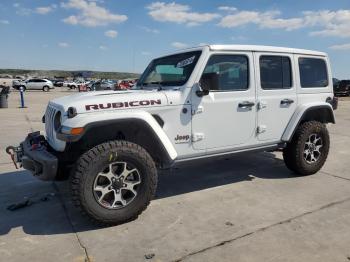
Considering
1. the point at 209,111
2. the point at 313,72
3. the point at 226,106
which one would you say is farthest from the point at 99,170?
the point at 313,72

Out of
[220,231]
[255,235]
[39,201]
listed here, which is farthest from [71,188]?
[255,235]

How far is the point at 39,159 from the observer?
144 inches

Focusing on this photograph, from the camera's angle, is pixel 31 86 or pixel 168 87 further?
pixel 31 86

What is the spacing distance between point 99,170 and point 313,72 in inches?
144

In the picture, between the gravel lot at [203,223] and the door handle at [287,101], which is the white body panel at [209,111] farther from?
the gravel lot at [203,223]

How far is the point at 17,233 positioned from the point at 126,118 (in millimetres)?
1587

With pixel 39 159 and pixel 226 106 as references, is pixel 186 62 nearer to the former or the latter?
pixel 226 106

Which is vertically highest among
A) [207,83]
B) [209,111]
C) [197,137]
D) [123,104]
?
[207,83]

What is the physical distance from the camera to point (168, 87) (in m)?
4.41

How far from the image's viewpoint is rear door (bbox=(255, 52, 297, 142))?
15.8ft

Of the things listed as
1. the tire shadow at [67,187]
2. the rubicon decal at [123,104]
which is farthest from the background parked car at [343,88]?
the rubicon decal at [123,104]

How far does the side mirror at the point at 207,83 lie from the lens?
162 inches

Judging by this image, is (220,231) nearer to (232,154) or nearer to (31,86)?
(232,154)

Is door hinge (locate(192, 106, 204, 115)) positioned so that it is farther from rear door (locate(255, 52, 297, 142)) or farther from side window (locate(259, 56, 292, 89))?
side window (locate(259, 56, 292, 89))
